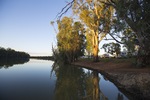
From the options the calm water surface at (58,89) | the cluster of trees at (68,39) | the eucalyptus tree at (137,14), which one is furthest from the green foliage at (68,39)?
the eucalyptus tree at (137,14)

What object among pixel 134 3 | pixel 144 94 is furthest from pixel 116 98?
pixel 134 3

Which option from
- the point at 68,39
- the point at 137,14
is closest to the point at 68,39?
the point at 68,39

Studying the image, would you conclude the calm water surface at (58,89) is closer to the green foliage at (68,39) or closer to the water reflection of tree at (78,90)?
the water reflection of tree at (78,90)

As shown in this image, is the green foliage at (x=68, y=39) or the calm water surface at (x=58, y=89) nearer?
the calm water surface at (x=58, y=89)

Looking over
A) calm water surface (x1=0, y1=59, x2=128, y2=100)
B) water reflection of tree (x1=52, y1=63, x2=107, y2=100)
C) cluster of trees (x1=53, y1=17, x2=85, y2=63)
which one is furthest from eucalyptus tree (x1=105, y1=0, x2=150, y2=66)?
cluster of trees (x1=53, y1=17, x2=85, y2=63)

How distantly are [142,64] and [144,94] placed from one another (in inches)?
354

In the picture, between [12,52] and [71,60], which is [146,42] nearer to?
[71,60]

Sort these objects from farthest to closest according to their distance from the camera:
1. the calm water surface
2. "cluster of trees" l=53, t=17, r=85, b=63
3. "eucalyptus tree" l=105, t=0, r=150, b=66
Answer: "cluster of trees" l=53, t=17, r=85, b=63
"eucalyptus tree" l=105, t=0, r=150, b=66
the calm water surface

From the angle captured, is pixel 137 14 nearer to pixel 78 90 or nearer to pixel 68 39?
pixel 78 90

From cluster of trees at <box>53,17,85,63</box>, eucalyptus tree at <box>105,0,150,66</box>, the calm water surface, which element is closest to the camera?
the calm water surface

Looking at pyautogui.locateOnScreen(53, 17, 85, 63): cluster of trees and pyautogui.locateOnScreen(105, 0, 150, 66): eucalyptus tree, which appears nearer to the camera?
pyautogui.locateOnScreen(105, 0, 150, 66): eucalyptus tree

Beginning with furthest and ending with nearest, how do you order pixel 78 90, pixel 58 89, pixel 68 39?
pixel 68 39 → pixel 58 89 → pixel 78 90

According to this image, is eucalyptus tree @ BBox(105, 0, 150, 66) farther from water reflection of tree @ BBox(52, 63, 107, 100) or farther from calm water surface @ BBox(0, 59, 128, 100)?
water reflection of tree @ BBox(52, 63, 107, 100)

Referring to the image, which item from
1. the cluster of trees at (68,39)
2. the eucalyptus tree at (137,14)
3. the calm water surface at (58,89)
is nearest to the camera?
the calm water surface at (58,89)
